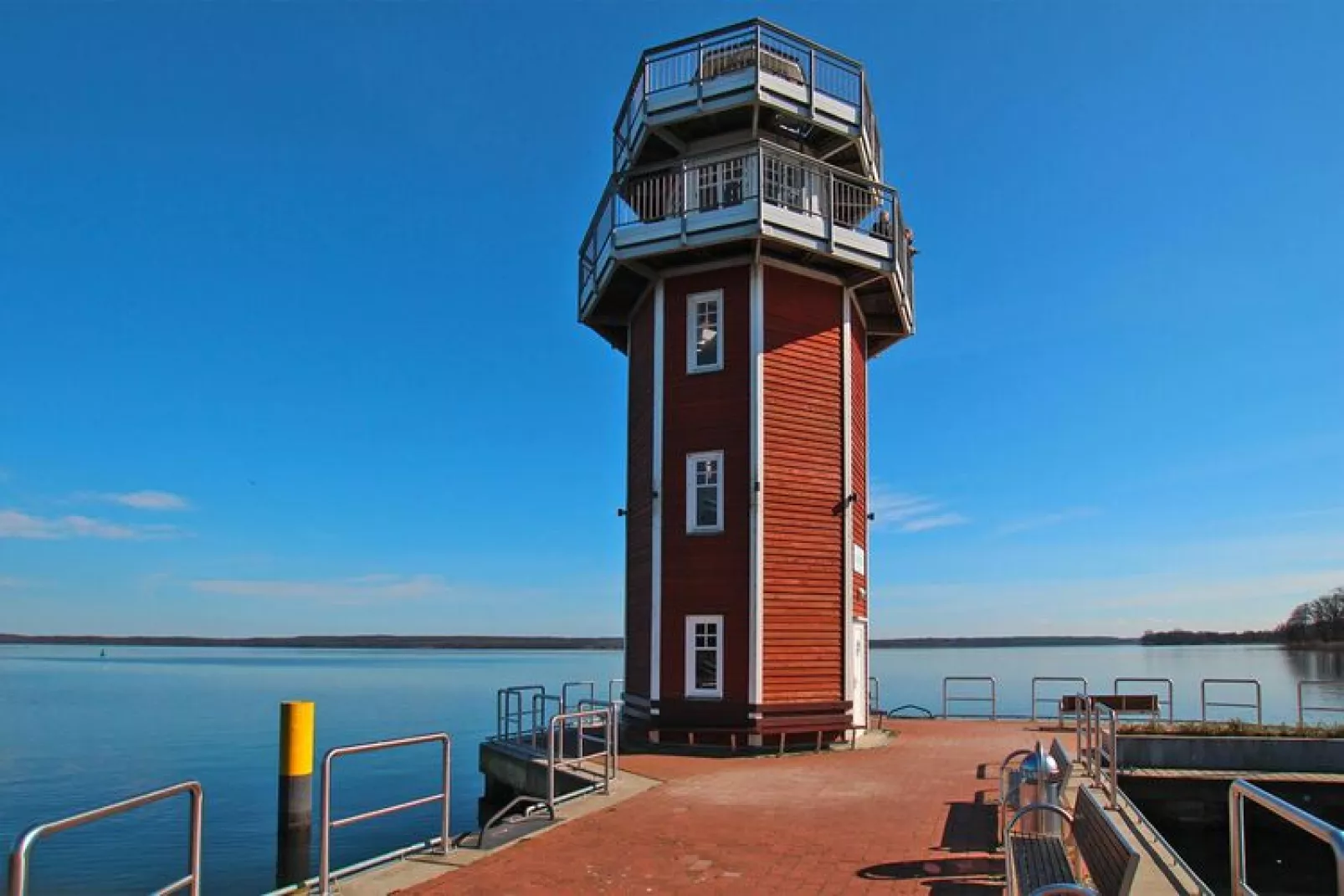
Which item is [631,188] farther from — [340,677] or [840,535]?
[340,677]

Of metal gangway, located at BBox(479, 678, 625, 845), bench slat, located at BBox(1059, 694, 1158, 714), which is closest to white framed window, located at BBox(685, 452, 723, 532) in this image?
metal gangway, located at BBox(479, 678, 625, 845)

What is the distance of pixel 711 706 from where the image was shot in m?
18.1

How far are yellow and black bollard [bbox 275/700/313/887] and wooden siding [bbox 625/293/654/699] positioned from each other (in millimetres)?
6481

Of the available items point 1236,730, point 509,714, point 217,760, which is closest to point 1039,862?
point 1236,730

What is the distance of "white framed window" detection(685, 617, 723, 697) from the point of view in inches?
722

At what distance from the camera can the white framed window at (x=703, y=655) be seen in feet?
60.1

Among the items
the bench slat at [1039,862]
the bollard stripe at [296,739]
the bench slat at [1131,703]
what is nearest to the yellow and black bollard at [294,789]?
the bollard stripe at [296,739]

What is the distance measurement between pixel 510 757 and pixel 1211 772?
10959 mm

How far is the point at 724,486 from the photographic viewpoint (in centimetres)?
1875

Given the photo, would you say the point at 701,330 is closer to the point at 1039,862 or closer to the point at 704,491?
the point at 704,491

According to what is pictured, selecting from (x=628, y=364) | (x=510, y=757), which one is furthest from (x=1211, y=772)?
(x=628, y=364)

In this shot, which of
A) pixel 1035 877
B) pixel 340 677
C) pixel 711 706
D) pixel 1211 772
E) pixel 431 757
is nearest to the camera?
pixel 1035 877

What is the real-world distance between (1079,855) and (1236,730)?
438 inches

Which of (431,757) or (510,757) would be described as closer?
(510,757)
